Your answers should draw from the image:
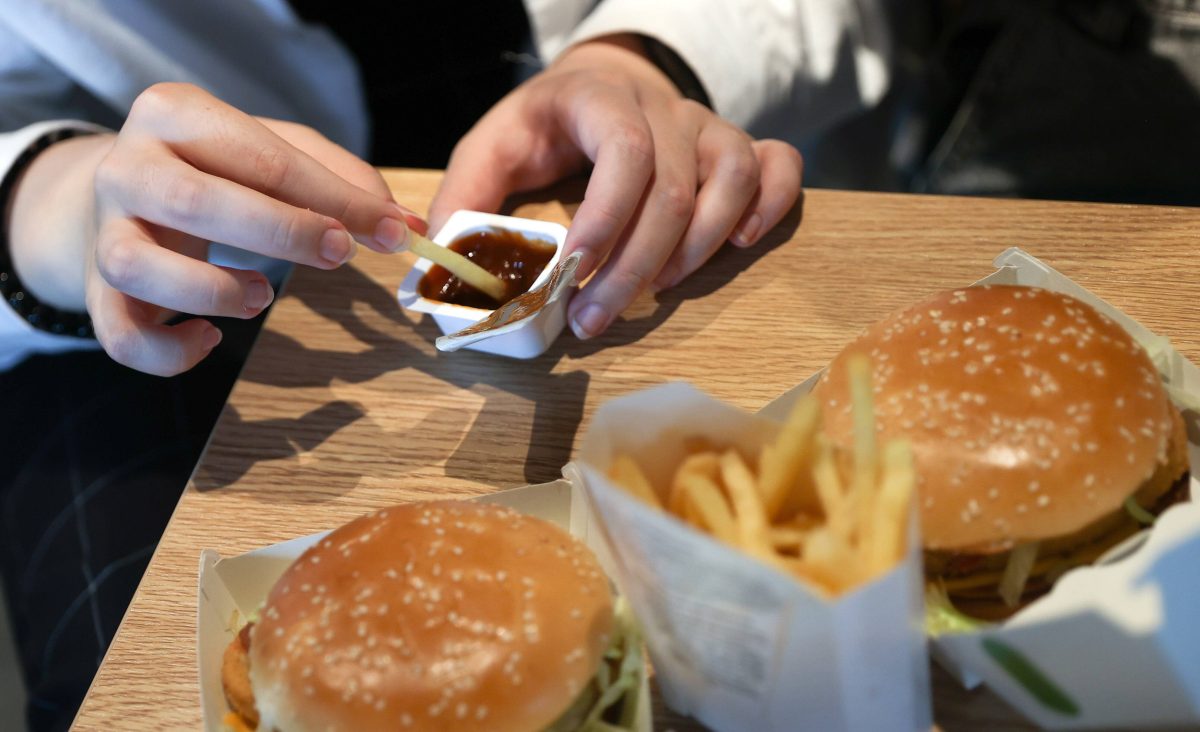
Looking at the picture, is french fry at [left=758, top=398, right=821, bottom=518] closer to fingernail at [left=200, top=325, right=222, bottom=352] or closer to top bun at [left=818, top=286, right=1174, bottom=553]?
top bun at [left=818, top=286, right=1174, bottom=553]

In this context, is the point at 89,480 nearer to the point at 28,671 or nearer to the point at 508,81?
the point at 28,671

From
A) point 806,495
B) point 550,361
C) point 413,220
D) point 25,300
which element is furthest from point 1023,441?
point 25,300

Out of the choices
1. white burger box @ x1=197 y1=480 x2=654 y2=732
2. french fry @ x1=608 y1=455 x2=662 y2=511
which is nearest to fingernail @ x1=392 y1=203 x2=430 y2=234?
white burger box @ x1=197 y1=480 x2=654 y2=732

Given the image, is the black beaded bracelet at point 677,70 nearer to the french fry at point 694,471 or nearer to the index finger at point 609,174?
the index finger at point 609,174

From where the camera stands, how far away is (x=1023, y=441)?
987mm

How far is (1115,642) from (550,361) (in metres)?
0.90

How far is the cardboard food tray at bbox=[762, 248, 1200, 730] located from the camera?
0.89 meters

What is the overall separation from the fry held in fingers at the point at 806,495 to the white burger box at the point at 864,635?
0.03 meters

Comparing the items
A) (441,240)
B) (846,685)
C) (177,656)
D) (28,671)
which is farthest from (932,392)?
(28,671)

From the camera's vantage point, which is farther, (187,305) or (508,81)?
(508,81)

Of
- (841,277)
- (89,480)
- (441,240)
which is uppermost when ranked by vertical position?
(441,240)

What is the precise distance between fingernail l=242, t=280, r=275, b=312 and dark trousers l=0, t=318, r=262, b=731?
22.8 inches

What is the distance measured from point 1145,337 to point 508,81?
1.62 metres

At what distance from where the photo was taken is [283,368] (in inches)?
63.2
